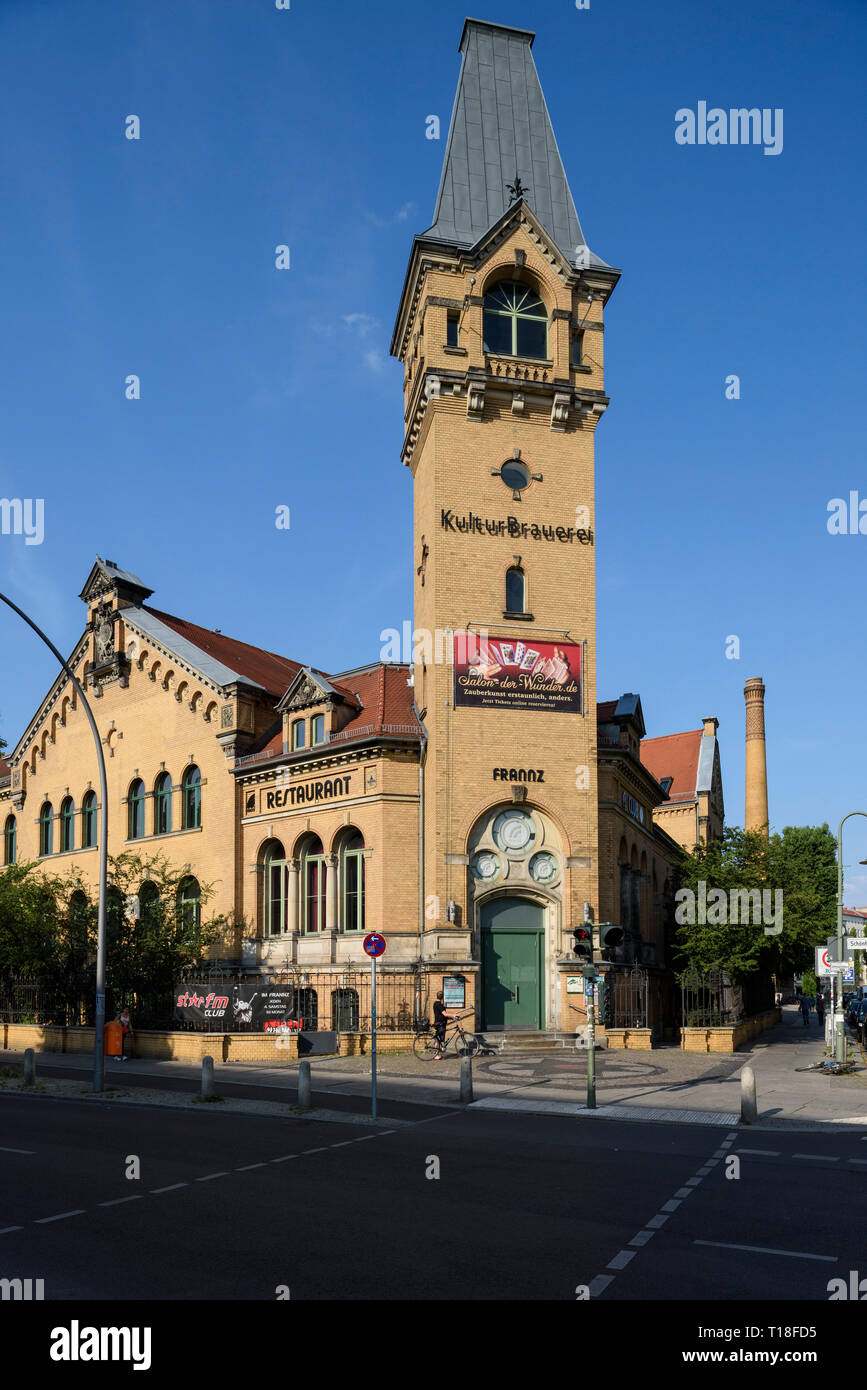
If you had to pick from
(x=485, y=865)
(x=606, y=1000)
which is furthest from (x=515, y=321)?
(x=606, y=1000)

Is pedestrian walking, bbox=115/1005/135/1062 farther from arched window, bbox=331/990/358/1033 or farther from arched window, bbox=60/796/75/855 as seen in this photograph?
arched window, bbox=60/796/75/855

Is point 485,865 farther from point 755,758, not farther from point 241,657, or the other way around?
point 755,758

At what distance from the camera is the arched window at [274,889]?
35812mm

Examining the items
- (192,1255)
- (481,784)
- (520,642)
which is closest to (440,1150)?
(192,1255)

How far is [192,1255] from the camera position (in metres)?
8.81

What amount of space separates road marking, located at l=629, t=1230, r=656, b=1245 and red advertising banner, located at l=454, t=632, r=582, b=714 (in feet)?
72.8

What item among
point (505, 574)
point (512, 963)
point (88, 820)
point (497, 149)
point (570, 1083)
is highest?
point (497, 149)

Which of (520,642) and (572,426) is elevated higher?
(572,426)

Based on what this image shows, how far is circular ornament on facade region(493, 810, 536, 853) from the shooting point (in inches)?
1235

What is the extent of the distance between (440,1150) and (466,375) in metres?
23.6

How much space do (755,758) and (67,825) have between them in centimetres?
4382

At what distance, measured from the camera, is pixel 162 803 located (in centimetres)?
4050
